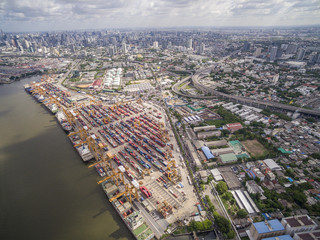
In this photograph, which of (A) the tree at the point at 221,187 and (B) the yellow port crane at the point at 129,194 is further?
(A) the tree at the point at 221,187

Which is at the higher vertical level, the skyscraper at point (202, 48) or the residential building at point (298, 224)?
the skyscraper at point (202, 48)

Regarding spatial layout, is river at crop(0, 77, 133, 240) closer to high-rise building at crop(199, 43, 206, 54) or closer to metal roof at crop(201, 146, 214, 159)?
metal roof at crop(201, 146, 214, 159)

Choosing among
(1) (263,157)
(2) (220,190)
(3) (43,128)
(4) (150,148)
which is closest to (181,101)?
(4) (150,148)

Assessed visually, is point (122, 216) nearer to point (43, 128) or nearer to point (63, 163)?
point (63, 163)

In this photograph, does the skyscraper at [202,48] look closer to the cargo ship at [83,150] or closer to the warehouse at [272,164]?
the warehouse at [272,164]

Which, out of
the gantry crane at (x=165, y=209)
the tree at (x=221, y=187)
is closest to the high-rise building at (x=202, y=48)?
the tree at (x=221, y=187)

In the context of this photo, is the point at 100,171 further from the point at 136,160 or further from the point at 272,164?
the point at 272,164

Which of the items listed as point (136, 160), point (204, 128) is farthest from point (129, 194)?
point (204, 128)
